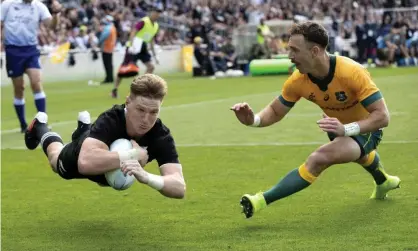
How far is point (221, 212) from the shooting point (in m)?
8.65

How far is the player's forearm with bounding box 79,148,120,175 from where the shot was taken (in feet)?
24.3

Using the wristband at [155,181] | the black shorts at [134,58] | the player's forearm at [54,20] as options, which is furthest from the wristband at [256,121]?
the black shorts at [134,58]

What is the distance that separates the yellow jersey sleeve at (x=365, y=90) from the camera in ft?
26.1

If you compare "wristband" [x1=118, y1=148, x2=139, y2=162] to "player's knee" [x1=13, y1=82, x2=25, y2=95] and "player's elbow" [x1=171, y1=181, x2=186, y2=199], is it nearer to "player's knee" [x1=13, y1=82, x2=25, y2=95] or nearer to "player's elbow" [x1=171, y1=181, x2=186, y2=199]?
"player's elbow" [x1=171, y1=181, x2=186, y2=199]

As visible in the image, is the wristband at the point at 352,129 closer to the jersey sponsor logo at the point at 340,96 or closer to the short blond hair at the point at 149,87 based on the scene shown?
the jersey sponsor logo at the point at 340,96

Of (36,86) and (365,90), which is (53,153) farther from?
(36,86)

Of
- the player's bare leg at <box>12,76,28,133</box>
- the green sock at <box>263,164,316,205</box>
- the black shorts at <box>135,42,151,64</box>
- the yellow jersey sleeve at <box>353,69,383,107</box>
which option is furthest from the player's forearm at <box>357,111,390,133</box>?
the black shorts at <box>135,42,151,64</box>

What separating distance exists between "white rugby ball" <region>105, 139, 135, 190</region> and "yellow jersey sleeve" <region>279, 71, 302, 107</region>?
1.66m

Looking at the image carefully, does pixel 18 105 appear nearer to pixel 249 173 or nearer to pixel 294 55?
pixel 249 173

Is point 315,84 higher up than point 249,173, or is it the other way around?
point 315,84

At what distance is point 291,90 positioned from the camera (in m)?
8.48

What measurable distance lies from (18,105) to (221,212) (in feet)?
26.7

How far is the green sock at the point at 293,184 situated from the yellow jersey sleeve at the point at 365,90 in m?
0.74

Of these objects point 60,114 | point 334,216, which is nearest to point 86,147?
point 334,216
